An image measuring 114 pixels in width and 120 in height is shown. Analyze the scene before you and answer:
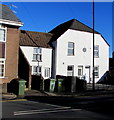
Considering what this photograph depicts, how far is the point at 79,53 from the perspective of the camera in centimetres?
2561

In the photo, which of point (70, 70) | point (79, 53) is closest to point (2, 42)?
point (70, 70)

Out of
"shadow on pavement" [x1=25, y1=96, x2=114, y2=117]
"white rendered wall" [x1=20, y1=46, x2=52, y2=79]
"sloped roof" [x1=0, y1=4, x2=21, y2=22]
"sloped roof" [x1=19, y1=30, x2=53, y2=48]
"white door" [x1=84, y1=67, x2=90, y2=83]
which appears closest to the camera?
"shadow on pavement" [x1=25, y1=96, x2=114, y2=117]

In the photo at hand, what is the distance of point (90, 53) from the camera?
2656 centimetres

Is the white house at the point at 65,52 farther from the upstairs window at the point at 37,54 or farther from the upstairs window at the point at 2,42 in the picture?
the upstairs window at the point at 2,42

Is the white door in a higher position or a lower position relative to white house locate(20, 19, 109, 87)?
lower

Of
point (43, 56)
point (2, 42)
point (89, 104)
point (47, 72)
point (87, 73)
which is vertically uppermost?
point (2, 42)

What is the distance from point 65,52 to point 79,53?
219 cm

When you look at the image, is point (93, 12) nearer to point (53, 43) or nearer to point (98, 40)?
point (53, 43)

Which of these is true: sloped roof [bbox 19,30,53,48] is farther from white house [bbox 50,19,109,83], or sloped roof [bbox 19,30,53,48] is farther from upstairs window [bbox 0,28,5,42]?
upstairs window [bbox 0,28,5,42]

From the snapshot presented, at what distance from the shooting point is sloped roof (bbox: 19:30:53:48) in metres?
23.0

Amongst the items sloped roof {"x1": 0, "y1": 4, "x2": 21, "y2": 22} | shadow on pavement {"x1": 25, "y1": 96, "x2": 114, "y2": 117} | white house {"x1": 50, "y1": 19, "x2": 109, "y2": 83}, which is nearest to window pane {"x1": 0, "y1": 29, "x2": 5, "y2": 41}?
sloped roof {"x1": 0, "y1": 4, "x2": 21, "y2": 22}

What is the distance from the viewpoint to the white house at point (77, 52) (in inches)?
951

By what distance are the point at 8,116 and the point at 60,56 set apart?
649 inches

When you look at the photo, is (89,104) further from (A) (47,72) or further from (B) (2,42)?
(A) (47,72)
